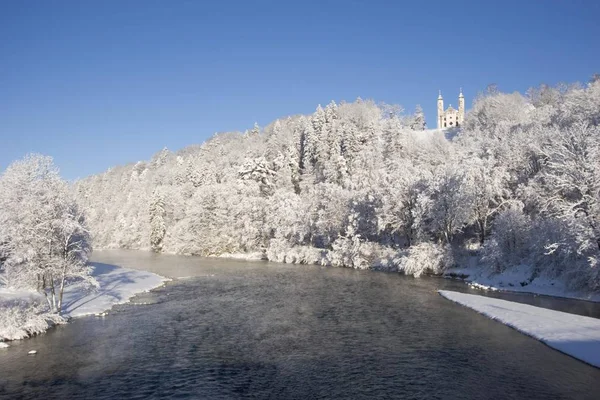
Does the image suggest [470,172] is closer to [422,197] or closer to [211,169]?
[422,197]

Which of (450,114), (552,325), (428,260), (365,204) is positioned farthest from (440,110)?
(552,325)

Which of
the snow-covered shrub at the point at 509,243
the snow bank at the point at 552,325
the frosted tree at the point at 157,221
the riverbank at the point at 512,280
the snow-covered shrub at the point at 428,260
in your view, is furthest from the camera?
the frosted tree at the point at 157,221

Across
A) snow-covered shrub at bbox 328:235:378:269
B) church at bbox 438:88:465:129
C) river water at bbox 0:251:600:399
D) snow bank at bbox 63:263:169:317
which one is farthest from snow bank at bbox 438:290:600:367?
church at bbox 438:88:465:129

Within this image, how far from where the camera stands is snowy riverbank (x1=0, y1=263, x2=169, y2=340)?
80.3ft

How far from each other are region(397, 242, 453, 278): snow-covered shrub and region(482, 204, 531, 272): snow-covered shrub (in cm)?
707

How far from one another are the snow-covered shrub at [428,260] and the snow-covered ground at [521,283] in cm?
286

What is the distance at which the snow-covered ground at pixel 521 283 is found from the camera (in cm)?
3472

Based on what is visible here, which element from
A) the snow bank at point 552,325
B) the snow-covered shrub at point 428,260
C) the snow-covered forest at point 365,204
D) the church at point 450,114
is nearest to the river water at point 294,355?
the snow bank at point 552,325

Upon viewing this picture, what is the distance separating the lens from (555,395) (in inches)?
658

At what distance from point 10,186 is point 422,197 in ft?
141

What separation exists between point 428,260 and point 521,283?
1207 cm

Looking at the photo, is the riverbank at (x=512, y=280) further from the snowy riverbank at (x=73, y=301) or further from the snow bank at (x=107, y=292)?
the snowy riverbank at (x=73, y=301)

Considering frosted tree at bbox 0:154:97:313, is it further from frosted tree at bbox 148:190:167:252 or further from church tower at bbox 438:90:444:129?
church tower at bbox 438:90:444:129

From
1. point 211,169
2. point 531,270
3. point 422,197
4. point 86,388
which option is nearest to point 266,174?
point 211,169
